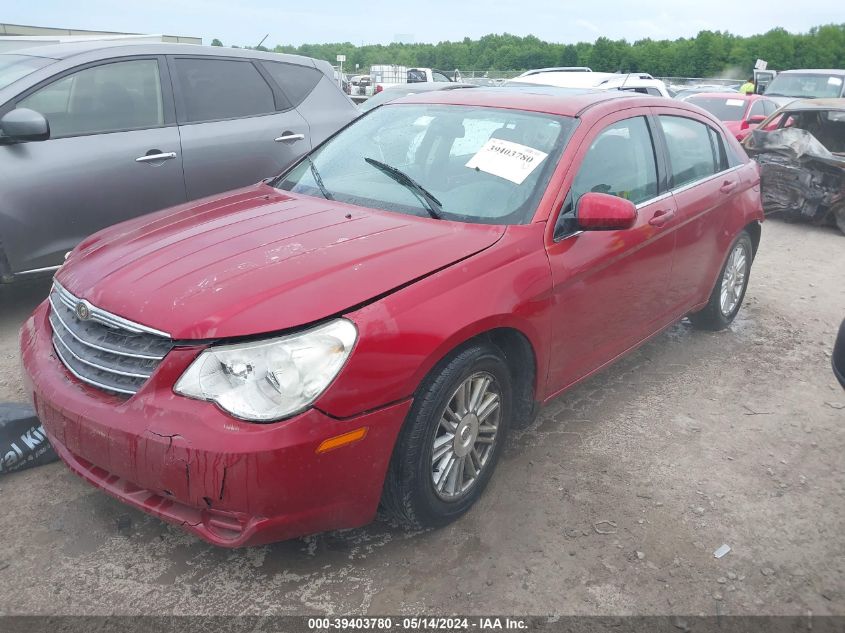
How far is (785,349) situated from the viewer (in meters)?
4.86

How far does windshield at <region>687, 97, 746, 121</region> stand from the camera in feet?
41.7

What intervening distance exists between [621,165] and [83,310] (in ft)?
8.33

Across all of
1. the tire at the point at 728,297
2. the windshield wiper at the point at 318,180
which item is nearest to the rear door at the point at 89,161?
the windshield wiper at the point at 318,180

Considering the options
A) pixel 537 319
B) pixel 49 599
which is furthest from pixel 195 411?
Result: pixel 537 319

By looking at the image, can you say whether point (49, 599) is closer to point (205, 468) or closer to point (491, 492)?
point (205, 468)

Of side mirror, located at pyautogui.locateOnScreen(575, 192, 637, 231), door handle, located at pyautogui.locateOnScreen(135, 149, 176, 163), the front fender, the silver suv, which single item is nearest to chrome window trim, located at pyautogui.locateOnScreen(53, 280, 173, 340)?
the front fender

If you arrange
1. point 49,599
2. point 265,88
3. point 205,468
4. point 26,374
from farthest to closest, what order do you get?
point 265,88, point 26,374, point 49,599, point 205,468

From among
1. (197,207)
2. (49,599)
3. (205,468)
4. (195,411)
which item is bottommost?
(49,599)

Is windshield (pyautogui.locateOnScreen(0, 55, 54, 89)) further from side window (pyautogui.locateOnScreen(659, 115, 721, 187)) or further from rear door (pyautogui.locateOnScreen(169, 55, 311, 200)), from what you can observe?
side window (pyautogui.locateOnScreen(659, 115, 721, 187))

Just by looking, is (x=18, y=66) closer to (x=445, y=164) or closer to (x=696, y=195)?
(x=445, y=164)

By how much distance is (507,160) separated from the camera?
3176 mm

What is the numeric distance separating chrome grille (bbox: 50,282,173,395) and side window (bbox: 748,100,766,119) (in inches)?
500

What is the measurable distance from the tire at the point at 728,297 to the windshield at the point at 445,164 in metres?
2.10

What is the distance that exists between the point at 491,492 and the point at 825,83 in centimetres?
1518
